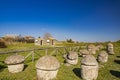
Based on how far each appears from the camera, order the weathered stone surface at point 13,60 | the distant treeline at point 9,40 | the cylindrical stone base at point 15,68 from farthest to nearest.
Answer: the distant treeline at point 9,40 < the cylindrical stone base at point 15,68 < the weathered stone surface at point 13,60

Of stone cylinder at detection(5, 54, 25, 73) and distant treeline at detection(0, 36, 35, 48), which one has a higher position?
distant treeline at detection(0, 36, 35, 48)

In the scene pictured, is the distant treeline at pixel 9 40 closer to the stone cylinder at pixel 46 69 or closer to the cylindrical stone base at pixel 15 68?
the cylindrical stone base at pixel 15 68

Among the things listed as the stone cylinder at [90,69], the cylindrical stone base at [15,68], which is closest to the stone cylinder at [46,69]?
the stone cylinder at [90,69]

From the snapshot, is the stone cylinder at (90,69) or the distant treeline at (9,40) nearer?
the stone cylinder at (90,69)

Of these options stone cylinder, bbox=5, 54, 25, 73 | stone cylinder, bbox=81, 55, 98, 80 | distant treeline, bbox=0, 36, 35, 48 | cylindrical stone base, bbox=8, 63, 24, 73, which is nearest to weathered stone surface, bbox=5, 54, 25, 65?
stone cylinder, bbox=5, 54, 25, 73

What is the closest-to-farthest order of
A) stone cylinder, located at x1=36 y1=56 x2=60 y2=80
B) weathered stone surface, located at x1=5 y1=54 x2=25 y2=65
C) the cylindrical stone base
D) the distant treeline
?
1. stone cylinder, located at x1=36 y1=56 x2=60 y2=80
2. weathered stone surface, located at x1=5 y1=54 x2=25 y2=65
3. the cylindrical stone base
4. the distant treeline

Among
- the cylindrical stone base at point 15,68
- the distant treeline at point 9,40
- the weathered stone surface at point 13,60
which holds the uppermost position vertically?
the distant treeline at point 9,40

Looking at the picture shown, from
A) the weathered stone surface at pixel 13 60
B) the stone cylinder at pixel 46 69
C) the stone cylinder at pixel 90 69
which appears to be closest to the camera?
the stone cylinder at pixel 46 69

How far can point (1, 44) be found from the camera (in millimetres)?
36594

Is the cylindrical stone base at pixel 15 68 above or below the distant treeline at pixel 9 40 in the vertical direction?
below

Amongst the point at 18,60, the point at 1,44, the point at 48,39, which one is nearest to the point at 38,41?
the point at 48,39

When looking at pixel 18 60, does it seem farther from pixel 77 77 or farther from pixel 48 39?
pixel 48 39

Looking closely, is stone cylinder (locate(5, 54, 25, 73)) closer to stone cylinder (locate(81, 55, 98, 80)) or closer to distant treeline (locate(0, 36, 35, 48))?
stone cylinder (locate(81, 55, 98, 80))

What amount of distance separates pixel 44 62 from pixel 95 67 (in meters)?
3.59
